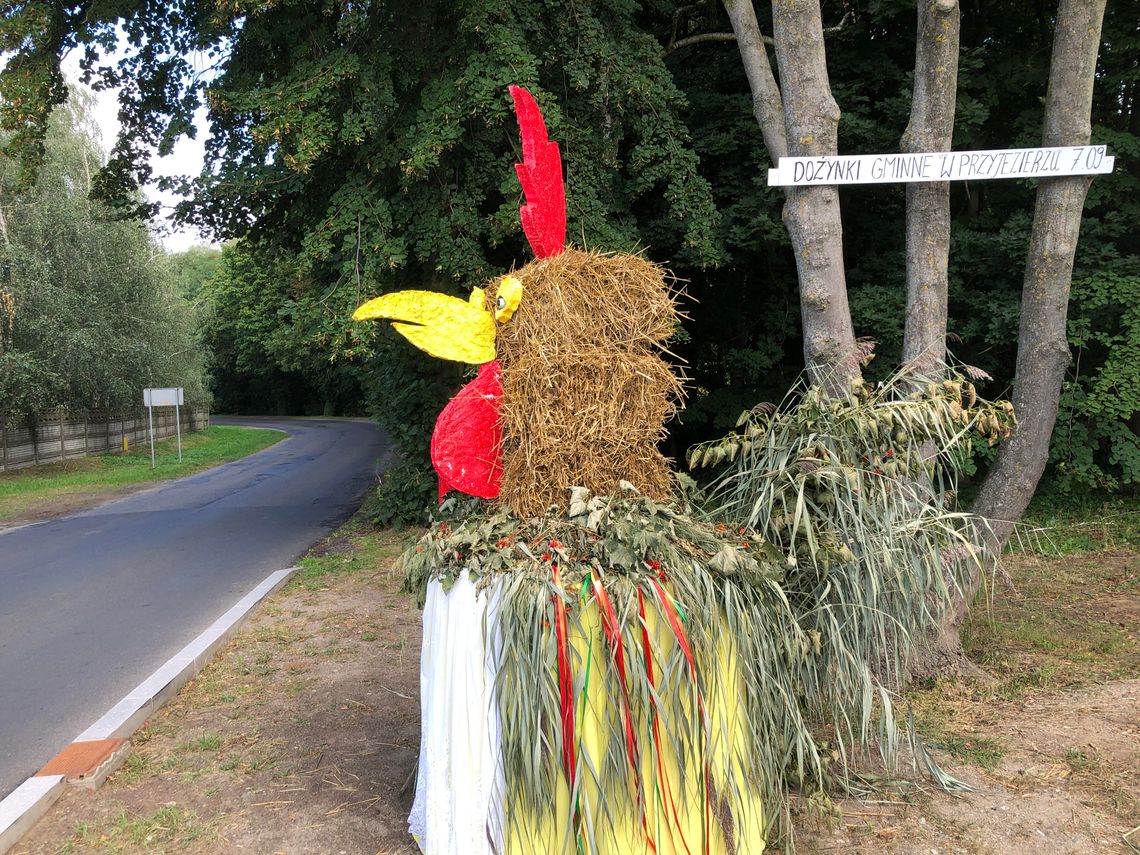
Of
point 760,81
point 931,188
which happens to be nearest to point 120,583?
point 760,81

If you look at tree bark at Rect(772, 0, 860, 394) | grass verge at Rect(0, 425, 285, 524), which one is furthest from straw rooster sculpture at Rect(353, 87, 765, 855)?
grass verge at Rect(0, 425, 285, 524)

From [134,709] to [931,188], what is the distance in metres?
5.75

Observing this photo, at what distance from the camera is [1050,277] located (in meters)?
5.25

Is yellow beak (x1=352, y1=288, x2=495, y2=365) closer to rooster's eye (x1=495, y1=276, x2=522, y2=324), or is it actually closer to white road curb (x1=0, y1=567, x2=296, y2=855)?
rooster's eye (x1=495, y1=276, x2=522, y2=324)

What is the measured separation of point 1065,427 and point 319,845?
27.0 ft

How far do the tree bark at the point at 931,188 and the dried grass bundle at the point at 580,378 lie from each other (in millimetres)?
2679

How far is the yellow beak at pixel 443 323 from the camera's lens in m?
3.12

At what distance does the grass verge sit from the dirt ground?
10.7 m

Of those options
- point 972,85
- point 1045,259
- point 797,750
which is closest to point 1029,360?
point 1045,259

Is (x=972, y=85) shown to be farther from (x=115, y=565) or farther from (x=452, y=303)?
(x=115, y=565)

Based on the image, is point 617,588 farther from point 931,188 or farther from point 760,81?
point 760,81

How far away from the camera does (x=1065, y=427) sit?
27.7 ft

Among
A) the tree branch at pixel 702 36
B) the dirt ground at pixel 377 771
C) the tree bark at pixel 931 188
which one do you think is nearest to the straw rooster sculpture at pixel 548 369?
the dirt ground at pixel 377 771

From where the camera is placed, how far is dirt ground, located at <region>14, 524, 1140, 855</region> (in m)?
3.30
